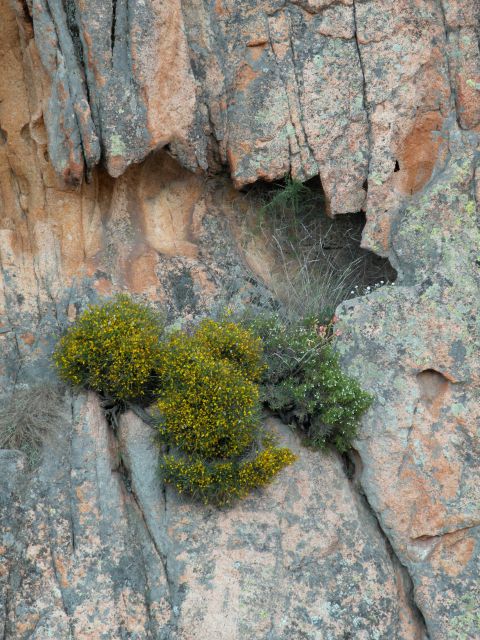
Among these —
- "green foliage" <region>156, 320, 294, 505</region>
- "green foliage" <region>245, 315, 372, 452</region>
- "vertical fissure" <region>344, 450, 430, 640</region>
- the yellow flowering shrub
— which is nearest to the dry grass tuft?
"green foliage" <region>156, 320, 294, 505</region>

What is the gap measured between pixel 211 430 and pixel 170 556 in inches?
40.8

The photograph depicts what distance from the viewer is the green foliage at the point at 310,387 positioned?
671 cm

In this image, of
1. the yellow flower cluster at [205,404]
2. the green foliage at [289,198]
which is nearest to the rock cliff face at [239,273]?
the green foliage at [289,198]

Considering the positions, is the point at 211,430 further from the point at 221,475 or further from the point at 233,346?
the point at 233,346

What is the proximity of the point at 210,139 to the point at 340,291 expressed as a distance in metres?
1.99

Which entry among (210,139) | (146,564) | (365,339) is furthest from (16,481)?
(210,139)

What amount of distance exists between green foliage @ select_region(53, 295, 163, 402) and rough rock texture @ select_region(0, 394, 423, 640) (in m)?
0.23

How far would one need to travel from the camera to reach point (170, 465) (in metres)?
6.26

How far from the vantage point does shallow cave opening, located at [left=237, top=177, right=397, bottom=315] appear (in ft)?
26.3

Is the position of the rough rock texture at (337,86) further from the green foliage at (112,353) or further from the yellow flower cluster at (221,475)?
the yellow flower cluster at (221,475)

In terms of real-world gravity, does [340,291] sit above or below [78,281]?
below

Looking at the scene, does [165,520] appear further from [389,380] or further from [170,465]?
[389,380]

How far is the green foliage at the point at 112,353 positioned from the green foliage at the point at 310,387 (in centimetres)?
103

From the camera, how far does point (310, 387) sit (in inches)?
267
